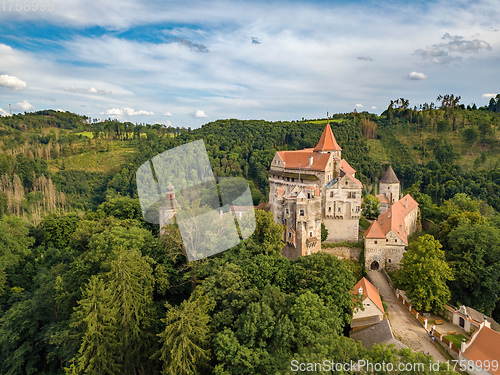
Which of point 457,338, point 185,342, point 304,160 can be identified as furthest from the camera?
point 304,160

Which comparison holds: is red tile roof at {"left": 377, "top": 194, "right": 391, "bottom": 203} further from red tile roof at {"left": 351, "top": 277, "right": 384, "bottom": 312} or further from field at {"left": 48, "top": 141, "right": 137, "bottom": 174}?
field at {"left": 48, "top": 141, "right": 137, "bottom": 174}

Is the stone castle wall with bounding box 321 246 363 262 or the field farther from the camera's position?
the field

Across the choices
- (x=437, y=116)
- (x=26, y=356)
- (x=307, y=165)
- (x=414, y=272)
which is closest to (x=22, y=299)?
(x=26, y=356)

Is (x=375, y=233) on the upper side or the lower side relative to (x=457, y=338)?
upper

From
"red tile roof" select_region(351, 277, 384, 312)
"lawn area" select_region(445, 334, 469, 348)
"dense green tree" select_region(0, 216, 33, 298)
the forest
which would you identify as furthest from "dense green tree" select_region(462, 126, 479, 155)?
"dense green tree" select_region(0, 216, 33, 298)

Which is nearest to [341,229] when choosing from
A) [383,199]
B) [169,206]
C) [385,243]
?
[385,243]

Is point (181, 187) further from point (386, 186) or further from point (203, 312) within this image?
point (386, 186)

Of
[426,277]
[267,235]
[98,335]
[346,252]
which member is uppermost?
[267,235]

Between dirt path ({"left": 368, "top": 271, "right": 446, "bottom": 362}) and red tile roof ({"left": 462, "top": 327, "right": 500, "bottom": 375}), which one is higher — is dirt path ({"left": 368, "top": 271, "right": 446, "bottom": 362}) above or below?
below

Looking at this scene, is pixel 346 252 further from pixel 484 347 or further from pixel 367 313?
pixel 484 347
